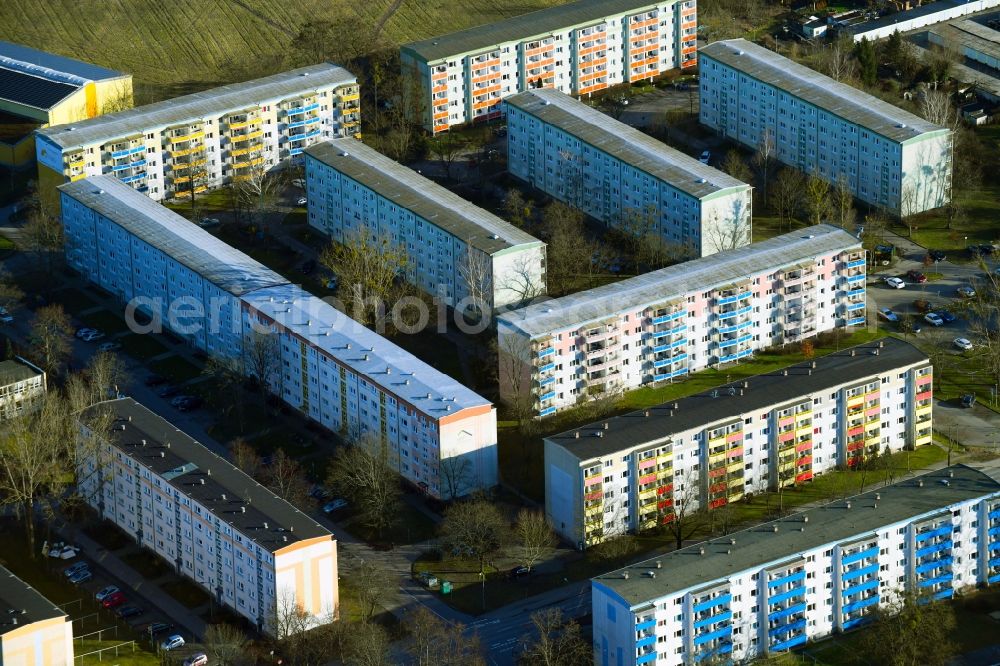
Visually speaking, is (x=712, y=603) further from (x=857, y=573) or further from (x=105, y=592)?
(x=105, y=592)

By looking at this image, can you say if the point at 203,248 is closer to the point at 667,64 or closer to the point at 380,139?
the point at 380,139

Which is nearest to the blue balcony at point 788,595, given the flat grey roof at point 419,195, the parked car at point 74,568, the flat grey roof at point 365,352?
the flat grey roof at point 365,352

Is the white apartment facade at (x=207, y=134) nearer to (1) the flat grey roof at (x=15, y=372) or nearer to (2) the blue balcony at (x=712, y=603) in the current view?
(1) the flat grey roof at (x=15, y=372)

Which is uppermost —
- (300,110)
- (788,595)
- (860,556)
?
(300,110)

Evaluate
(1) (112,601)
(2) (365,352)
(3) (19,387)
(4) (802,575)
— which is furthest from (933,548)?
(3) (19,387)

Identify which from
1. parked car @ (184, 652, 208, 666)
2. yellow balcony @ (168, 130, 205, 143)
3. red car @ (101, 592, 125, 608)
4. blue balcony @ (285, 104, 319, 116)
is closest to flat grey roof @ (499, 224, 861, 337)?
red car @ (101, 592, 125, 608)

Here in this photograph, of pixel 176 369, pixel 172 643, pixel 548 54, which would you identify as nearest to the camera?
pixel 172 643

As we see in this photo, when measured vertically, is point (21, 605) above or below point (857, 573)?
above
